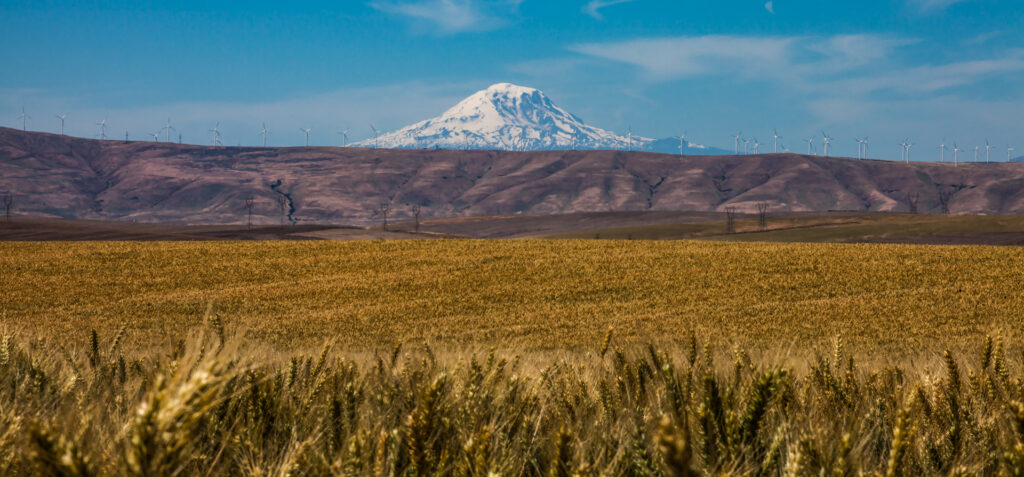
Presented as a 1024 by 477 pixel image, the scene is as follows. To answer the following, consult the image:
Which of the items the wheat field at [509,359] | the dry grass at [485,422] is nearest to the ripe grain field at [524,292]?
the wheat field at [509,359]

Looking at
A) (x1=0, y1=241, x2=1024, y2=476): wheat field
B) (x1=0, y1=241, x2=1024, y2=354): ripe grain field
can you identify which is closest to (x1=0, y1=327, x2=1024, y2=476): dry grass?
(x1=0, y1=241, x2=1024, y2=476): wheat field

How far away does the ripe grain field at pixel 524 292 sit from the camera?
15.6 meters

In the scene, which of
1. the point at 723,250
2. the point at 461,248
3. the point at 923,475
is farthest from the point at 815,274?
the point at 923,475

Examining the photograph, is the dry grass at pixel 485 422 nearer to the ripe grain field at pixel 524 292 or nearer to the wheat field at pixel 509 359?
the wheat field at pixel 509 359

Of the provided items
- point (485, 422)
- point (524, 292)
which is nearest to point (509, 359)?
point (485, 422)

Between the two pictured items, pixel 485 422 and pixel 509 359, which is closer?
pixel 485 422

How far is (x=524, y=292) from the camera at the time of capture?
20969 mm

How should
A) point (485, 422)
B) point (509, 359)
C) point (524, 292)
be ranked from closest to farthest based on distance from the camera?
point (485, 422)
point (509, 359)
point (524, 292)

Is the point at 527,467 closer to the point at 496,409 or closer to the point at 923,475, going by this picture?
the point at 496,409

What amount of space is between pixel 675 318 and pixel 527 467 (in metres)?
14.8

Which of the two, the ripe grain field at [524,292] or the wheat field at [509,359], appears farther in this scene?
the ripe grain field at [524,292]

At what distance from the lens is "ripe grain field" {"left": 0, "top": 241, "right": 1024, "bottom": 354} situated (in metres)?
15.6

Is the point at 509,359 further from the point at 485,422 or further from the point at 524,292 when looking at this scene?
the point at 524,292

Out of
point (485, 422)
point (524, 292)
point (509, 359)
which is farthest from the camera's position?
point (524, 292)
